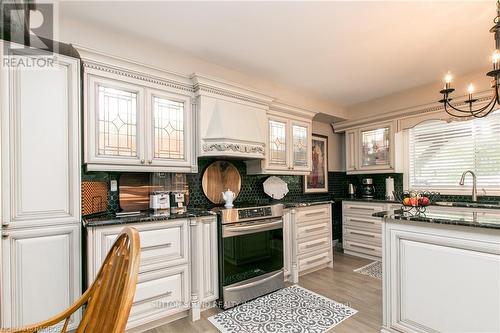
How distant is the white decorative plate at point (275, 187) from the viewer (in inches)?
145

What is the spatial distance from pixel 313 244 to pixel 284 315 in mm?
Result: 1238

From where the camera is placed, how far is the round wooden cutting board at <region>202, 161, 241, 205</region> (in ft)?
10.1

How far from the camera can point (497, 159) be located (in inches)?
124

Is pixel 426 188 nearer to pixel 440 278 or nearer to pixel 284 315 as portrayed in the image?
pixel 440 278

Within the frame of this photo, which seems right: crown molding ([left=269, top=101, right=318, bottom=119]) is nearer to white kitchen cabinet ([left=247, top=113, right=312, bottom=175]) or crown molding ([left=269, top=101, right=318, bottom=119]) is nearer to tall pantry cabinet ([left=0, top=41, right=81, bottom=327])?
white kitchen cabinet ([left=247, top=113, right=312, bottom=175])

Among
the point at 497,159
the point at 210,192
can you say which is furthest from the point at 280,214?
the point at 497,159

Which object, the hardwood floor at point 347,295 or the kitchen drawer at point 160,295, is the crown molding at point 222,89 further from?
the hardwood floor at point 347,295

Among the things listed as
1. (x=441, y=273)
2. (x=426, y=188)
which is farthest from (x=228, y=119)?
(x=426, y=188)

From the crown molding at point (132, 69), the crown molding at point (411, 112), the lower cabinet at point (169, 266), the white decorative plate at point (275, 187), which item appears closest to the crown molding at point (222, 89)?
the crown molding at point (132, 69)

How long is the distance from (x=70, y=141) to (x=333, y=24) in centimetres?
241

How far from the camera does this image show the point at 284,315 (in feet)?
7.50

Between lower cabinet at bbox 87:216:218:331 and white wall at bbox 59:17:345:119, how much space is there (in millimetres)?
1589

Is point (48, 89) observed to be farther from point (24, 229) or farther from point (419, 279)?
point (419, 279)

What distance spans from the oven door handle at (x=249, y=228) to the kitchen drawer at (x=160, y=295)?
490 millimetres
